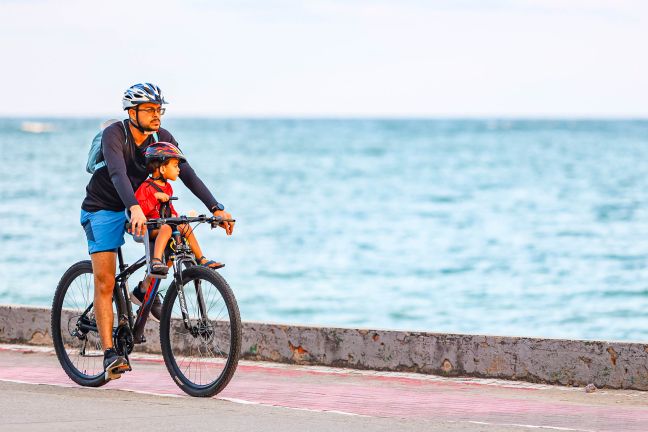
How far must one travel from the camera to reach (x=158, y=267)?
818cm

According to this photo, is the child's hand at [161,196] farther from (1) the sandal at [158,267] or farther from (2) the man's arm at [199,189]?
(1) the sandal at [158,267]

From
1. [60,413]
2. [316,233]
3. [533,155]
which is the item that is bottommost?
[60,413]

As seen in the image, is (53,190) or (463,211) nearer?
(463,211)

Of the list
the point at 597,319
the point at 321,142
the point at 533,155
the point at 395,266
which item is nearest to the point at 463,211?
the point at 395,266

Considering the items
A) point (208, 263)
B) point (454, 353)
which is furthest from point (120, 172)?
point (454, 353)

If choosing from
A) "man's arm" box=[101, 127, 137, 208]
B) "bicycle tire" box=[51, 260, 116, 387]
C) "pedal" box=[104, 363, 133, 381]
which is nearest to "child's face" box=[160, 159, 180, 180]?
"man's arm" box=[101, 127, 137, 208]

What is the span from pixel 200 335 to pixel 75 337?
1315 millimetres

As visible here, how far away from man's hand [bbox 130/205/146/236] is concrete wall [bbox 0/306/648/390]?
235 centimetres

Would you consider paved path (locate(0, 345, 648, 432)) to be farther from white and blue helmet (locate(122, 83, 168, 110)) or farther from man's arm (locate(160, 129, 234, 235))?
white and blue helmet (locate(122, 83, 168, 110))

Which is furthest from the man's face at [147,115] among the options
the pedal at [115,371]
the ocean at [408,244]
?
the ocean at [408,244]

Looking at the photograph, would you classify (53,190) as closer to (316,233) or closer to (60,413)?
(316,233)

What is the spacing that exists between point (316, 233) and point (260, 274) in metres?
11.8

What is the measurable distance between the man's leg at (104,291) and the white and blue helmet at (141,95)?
990 mm

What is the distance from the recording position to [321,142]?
14188cm
